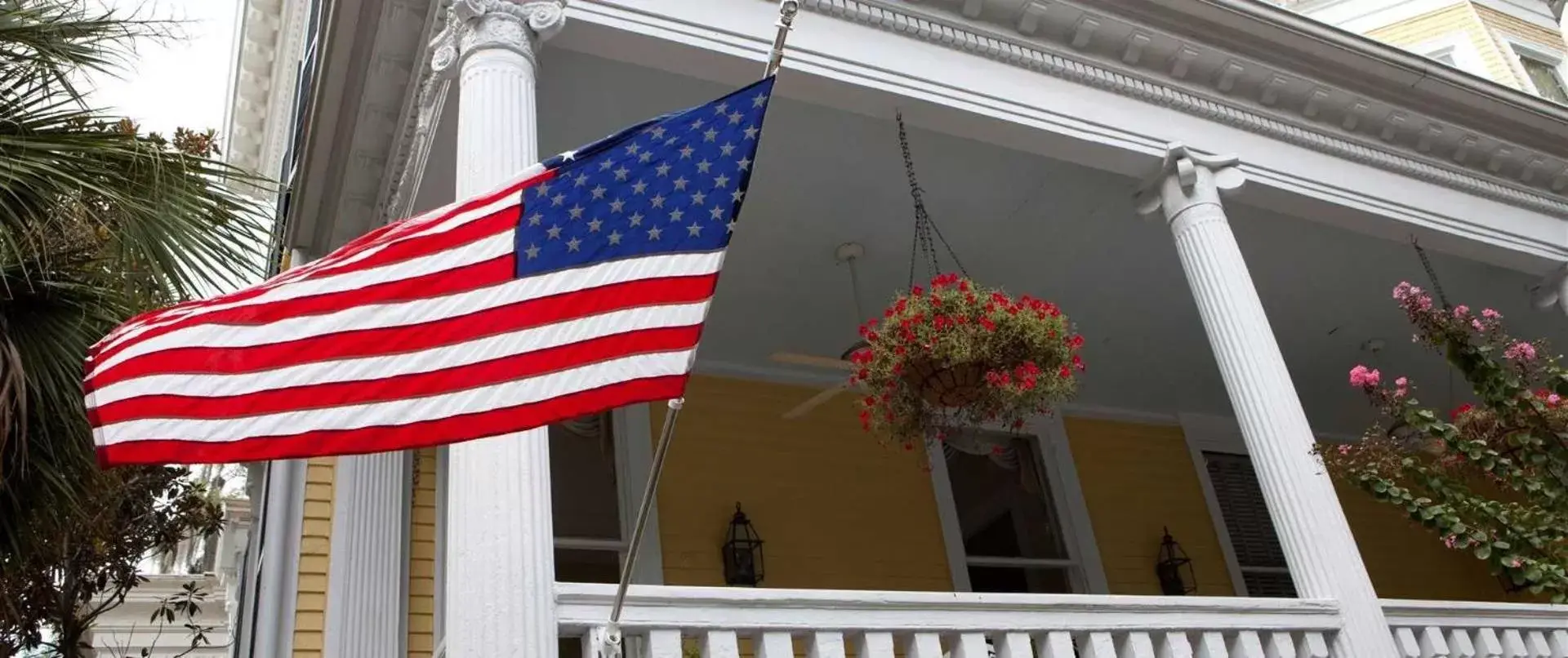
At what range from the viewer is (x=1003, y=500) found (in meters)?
9.23

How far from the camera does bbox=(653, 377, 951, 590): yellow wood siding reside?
7.78 metres

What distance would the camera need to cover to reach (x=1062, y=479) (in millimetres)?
9297

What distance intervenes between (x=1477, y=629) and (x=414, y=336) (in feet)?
17.5

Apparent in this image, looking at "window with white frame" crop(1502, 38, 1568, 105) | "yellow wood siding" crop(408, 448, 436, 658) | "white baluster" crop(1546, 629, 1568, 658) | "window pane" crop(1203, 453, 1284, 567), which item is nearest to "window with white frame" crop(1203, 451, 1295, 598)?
"window pane" crop(1203, 453, 1284, 567)

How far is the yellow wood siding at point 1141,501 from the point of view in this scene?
932cm

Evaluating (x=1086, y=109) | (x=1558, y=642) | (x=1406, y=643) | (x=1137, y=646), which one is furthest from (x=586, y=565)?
(x=1558, y=642)

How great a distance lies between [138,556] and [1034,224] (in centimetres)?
670

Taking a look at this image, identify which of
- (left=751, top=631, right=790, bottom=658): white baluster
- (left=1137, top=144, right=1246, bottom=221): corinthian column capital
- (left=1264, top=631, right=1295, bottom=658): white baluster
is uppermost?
(left=1137, top=144, right=1246, bottom=221): corinthian column capital

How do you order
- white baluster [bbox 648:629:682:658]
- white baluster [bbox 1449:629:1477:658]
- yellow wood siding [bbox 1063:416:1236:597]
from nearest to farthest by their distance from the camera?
white baluster [bbox 648:629:682:658] < white baluster [bbox 1449:629:1477:658] < yellow wood siding [bbox 1063:416:1236:597]

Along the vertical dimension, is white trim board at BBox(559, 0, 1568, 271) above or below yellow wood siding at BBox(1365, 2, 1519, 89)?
below

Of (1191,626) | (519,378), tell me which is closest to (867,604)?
(1191,626)

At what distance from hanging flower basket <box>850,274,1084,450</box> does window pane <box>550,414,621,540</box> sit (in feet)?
9.33

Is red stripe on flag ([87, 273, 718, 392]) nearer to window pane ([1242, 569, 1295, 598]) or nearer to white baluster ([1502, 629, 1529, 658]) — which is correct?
white baluster ([1502, 629, 1529, 658])

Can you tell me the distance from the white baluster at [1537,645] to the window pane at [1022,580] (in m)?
3.51
